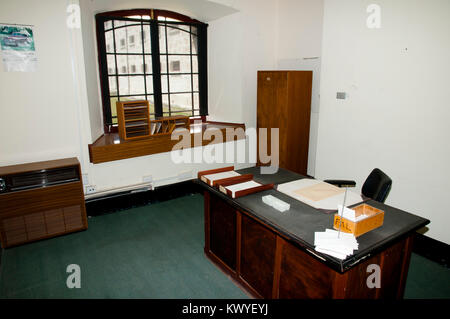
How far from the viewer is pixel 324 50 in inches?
145

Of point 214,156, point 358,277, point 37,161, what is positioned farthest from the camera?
point 214,156

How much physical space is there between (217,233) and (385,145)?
202cm

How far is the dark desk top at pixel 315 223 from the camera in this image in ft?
5.69

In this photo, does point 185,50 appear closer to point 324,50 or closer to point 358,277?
point 324,50

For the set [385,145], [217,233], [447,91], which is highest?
[447,91]

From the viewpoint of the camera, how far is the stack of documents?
1.70 metres

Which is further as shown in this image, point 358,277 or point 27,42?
point 27,42

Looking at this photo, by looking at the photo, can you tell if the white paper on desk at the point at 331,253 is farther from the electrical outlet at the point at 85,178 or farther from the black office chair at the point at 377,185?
the electrical outlet at the point at 85,178

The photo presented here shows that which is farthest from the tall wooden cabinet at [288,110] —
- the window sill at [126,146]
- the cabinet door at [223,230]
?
the cabinet door at [223,230]

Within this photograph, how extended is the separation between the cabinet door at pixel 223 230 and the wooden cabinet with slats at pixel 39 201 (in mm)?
1620

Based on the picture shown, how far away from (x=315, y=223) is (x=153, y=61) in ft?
11.9

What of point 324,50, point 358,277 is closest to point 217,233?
point 358,277

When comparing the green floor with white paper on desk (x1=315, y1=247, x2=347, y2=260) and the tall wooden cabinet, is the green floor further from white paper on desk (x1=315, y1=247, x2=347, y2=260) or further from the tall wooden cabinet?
the tall wooden cabinet

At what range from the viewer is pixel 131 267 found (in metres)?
2.94
